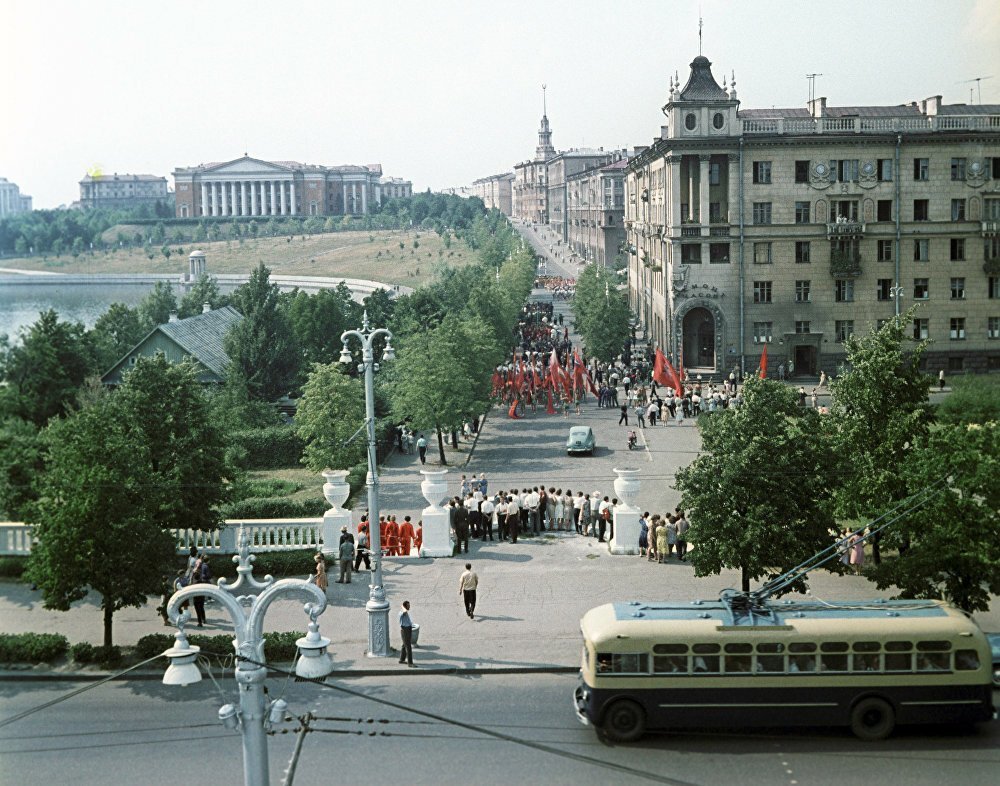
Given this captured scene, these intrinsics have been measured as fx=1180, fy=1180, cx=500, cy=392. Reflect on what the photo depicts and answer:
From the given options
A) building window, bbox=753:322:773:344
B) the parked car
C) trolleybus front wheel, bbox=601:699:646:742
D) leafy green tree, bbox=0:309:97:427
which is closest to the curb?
trolleybus front wheel, bbox=601:699:646:742

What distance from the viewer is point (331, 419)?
132 ft

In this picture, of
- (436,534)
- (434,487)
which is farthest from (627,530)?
(434,487)

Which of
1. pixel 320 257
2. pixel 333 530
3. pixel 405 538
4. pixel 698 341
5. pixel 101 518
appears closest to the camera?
pixel 101 518

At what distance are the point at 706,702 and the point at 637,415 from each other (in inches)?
1385

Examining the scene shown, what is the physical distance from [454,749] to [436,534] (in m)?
12.6

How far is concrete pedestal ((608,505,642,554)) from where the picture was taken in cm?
2989

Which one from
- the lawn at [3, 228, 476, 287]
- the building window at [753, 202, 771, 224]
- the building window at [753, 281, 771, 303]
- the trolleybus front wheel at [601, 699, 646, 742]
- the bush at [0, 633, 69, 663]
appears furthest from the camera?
the lawn at [3, 228, 476, 287]

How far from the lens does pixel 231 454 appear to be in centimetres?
4359

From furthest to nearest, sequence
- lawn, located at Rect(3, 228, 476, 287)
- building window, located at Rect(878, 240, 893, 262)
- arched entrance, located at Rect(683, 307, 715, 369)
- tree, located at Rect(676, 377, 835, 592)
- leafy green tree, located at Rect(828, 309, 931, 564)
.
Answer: lawn, located at Rect(3, 228, 476, 287) < arched entrance, located at Rect(683, 307, 715, 369) < building window, located at Rect(878, 240, 893, 262) < leafy green tree, located at Rect(828, 309, 931, 564) < tree, located at Rect(676, 377, 835, 592)

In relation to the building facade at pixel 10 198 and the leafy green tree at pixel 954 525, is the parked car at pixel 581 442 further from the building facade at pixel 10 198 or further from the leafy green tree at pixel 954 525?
the leafy green tree at pixel 954 525

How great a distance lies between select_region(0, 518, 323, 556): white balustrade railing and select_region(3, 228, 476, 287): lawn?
362ft

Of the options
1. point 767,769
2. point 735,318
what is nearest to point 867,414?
point 767,769

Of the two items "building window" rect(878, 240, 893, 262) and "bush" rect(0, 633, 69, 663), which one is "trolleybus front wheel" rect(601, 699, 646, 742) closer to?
"bush" rect(0, 633, 69, 663)

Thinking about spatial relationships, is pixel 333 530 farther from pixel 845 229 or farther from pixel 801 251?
pixel 845 229
